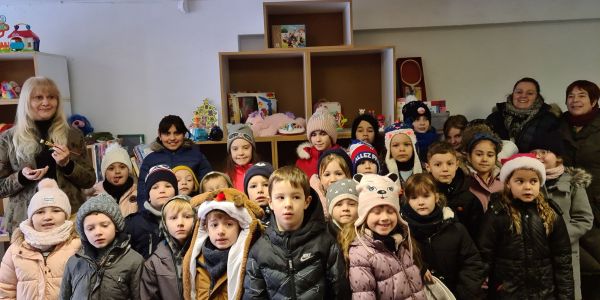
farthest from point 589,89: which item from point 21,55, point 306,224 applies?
point 21,55

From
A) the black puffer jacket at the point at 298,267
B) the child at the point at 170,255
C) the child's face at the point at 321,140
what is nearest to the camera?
the black puffer jacket at the point at 298,267

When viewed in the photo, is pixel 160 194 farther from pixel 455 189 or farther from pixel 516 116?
pixel 516 116

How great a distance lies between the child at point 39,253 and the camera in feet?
6.71

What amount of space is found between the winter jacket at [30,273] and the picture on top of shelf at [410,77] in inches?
109

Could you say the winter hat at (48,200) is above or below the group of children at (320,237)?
above

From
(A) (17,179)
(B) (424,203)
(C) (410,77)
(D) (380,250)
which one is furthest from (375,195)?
(C) (410,77)

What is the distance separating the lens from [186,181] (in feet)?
8.19

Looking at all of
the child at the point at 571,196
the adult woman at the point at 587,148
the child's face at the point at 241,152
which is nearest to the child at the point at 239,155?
the child's face at the point at 241,152

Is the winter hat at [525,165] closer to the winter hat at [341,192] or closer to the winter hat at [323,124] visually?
the winter hat at [341,192]

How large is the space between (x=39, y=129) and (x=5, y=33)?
189cm

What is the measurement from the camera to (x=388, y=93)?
11.6 feet

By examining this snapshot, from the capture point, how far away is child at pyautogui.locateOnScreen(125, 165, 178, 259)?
215cm

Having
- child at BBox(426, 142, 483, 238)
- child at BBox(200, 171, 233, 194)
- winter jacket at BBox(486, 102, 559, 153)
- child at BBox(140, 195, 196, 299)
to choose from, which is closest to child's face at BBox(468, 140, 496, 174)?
child at BBox(426, 142, 483, 238)

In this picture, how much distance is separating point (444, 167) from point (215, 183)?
1198mm
